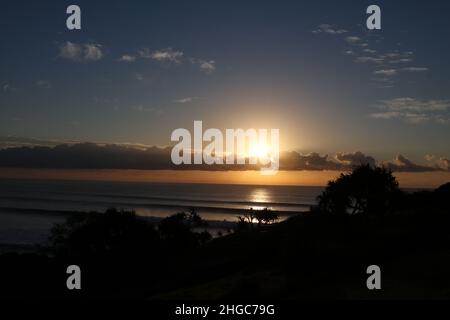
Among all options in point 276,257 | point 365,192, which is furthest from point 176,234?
point 276,257

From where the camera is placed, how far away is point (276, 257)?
27.3 m

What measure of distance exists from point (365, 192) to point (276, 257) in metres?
22.6

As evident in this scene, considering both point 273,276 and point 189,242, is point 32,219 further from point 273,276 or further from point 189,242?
point 273,276

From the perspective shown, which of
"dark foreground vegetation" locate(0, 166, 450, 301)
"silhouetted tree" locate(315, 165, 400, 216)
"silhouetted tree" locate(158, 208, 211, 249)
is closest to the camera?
"dark foreground vegetation" locate(0, 166, 450, 301)

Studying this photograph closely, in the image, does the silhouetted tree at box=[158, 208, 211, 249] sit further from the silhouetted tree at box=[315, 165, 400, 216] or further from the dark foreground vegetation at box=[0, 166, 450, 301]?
the silhouetted tree at box=[315, 165, 400, 216]

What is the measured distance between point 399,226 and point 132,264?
22.7 metres

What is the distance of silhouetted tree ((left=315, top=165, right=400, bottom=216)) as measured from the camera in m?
45.6

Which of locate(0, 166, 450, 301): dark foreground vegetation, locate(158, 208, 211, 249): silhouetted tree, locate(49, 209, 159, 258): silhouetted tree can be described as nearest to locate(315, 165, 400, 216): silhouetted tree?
locate(0, 166, 450, 301): dark foreground vegetation

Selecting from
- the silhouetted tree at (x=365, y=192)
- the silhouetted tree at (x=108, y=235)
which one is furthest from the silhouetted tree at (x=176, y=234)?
the silhouetted tree at (x=365, y=192)

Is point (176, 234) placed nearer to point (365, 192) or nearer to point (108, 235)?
point (108, 235)

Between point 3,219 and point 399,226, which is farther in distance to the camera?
point 3,219

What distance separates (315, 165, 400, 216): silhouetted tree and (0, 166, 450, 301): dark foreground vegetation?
11 centimetres

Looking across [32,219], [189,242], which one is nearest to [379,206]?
[189,242]

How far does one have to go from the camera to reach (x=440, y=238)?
2767 centimetres
